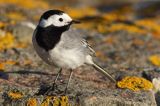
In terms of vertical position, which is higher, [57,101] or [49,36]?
[49,36]

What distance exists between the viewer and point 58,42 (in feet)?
25.5

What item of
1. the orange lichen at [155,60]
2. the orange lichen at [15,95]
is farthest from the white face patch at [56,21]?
the orange lichen at [155,60]

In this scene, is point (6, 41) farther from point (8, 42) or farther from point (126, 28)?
point (126, 28)

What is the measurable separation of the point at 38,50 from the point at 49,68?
1.83 meters

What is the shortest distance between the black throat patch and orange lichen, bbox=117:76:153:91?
1368 millimetres

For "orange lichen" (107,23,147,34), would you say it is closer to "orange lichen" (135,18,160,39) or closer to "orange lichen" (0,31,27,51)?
"orange lichen" (135,18,160,39)

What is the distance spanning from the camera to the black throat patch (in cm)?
773

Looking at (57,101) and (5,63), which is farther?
(5,63)

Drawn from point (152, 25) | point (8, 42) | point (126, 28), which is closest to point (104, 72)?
point (8, 42)

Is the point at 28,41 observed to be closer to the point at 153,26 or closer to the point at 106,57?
the point at 106,57

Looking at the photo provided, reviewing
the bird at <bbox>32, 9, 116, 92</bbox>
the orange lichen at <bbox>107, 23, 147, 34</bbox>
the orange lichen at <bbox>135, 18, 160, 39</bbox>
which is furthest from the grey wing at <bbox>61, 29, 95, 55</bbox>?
the orange lichen at <bbox>135, 18, 160, 39</bbox>

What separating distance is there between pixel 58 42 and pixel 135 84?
1.57m

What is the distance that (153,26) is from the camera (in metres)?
14.2

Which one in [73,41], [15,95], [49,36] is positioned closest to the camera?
[15,95]
